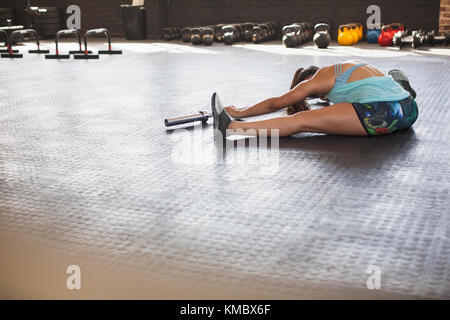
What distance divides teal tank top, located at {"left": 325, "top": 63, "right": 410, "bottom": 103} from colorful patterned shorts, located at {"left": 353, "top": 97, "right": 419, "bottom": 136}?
0.03 m

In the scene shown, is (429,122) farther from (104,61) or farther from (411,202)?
(104,61)

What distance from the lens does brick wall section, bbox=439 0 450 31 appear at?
7.90m

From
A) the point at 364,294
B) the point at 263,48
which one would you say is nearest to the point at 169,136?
the point at 364,294

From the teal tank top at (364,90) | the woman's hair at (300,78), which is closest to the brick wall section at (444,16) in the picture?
the woman's hair at (300,78)

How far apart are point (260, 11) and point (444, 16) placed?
326 cm

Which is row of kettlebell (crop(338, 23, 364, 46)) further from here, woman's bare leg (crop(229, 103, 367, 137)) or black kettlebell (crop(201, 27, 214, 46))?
woman's bare leg (crop(229, 103, 367, 137))

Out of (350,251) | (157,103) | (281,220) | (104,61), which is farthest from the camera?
(104,61)

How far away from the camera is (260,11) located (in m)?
9.89

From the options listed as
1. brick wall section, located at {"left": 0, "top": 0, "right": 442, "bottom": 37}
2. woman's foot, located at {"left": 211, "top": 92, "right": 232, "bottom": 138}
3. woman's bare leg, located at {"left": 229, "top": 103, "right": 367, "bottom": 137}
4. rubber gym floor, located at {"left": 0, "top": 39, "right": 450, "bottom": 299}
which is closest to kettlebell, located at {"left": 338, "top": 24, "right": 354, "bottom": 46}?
brick wall section, located at {"left": 0, "top": 0, "right": 442, "bottom": 37}

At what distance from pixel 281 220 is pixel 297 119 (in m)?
1.05

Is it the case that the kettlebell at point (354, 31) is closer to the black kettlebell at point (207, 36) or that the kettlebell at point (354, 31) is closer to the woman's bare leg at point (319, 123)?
the black kettlebell at point (207, 36)

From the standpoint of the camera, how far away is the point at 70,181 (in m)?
2.29

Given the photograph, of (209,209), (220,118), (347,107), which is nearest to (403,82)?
(347,107)

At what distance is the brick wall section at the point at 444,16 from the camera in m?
7.90
